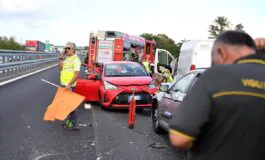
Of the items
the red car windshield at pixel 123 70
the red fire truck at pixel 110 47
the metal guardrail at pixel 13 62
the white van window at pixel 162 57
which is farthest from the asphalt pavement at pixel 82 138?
the red fire truck at pixel 110 47

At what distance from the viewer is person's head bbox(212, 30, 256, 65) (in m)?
2.48

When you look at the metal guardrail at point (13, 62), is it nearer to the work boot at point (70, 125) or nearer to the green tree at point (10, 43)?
the work boot at point (70, 125)

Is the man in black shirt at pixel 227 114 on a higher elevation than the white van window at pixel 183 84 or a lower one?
higher

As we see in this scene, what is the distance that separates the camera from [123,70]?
13391 mm

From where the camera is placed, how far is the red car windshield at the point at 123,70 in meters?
13.1

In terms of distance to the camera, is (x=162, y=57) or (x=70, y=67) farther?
(x=162, y=57)

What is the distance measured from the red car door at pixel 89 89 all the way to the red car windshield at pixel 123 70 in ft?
1.73

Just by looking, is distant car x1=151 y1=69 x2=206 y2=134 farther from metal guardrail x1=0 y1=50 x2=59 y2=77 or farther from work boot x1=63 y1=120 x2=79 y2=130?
metal guardrail x1=0 y1=50 x2=59 y2=77

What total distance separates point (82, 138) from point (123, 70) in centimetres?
562

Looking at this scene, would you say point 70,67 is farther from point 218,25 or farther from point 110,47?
point 218,25

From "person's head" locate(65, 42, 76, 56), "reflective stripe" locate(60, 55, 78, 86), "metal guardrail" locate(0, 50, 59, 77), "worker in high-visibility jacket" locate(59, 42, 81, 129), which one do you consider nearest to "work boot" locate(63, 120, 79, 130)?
"worker in high-visibility jacket" locate(59, 42, 81, 129)

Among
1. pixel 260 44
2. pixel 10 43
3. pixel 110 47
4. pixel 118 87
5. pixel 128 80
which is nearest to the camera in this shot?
pixel 260 44

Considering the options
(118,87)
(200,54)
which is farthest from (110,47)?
(118,87)

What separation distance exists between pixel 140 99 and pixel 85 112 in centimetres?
152
